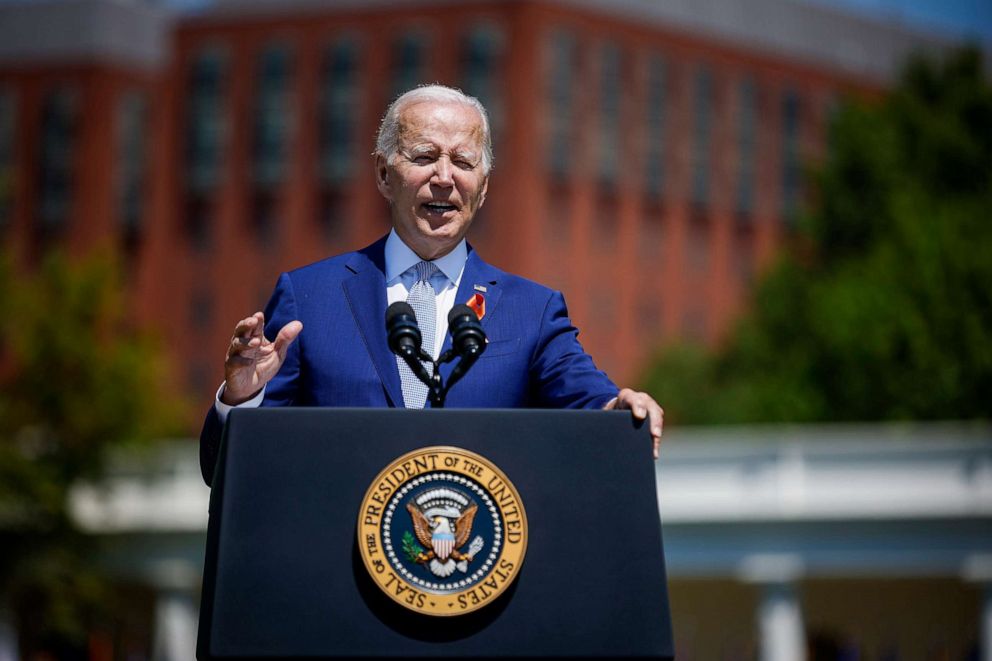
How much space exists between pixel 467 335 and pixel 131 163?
77539 millimetres

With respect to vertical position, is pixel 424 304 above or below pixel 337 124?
below

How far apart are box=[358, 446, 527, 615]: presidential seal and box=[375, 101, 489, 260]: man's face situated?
3.10 feet

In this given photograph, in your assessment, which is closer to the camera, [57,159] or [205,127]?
[205,127]

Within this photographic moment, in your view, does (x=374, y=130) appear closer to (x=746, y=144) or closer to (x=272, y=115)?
(x=272, y=115)

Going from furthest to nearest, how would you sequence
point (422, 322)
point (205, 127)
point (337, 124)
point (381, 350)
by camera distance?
point (205, 127) < point (337, 124) < point (422, 322) < point (381, 350)

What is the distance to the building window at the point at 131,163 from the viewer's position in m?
78.9

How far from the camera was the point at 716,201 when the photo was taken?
78.9 m

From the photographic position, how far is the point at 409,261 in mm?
4434

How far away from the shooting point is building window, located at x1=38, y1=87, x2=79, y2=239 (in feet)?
259

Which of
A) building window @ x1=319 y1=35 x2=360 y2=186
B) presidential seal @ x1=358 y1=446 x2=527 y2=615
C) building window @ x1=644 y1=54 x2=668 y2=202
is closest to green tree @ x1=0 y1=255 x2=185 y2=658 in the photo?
presidential seal @ x1=358 y1=446 x2=527 y2=615

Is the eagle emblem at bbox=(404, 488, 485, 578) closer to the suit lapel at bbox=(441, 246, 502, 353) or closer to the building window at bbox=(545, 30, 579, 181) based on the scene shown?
the suit lapel at bbox=(441, 246, 502, 353)

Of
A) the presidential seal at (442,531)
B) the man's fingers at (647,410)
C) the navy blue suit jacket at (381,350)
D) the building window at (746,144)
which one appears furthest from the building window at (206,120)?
the presidential seal at (442,531)

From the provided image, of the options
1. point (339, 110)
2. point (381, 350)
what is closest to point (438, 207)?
point (381, 350)

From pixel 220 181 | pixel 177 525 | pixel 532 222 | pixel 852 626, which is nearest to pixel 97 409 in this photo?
pixel 177 525
